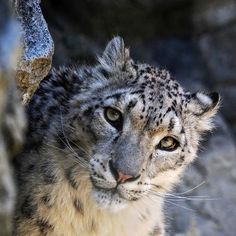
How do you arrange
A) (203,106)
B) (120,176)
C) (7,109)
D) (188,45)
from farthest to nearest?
(188,45) → (203,106) → (120,176) → (7,109)

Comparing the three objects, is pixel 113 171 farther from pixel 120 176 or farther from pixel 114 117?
pixel 114 117

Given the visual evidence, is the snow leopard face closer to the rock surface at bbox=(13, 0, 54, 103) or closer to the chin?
the chin

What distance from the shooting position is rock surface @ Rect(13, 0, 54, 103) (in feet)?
14.4

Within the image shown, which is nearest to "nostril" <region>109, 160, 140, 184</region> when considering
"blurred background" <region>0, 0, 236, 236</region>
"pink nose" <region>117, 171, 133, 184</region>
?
"pink nose" <region>117, 171, 133, 184</region>

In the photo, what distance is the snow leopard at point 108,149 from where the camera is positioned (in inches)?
179

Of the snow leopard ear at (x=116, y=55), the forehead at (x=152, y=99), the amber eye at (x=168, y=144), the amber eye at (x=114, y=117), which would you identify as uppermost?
the snow leopard ear at (x=116, y=55)

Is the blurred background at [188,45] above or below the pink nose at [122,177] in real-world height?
above

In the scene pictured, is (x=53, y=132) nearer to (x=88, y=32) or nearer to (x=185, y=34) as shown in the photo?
(x=88, y=32)

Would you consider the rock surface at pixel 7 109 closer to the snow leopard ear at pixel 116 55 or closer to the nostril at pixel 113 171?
the nostril at pixel 113 171

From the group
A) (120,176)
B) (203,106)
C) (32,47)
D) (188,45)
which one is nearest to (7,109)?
(120,176)

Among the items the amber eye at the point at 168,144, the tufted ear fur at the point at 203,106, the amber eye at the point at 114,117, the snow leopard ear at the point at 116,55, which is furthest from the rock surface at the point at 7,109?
the tufted ear fur at the point at 203,106

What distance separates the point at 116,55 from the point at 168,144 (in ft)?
2.76

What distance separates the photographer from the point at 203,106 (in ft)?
17.5

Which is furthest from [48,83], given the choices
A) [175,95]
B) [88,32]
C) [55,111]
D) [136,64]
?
[88,32]
